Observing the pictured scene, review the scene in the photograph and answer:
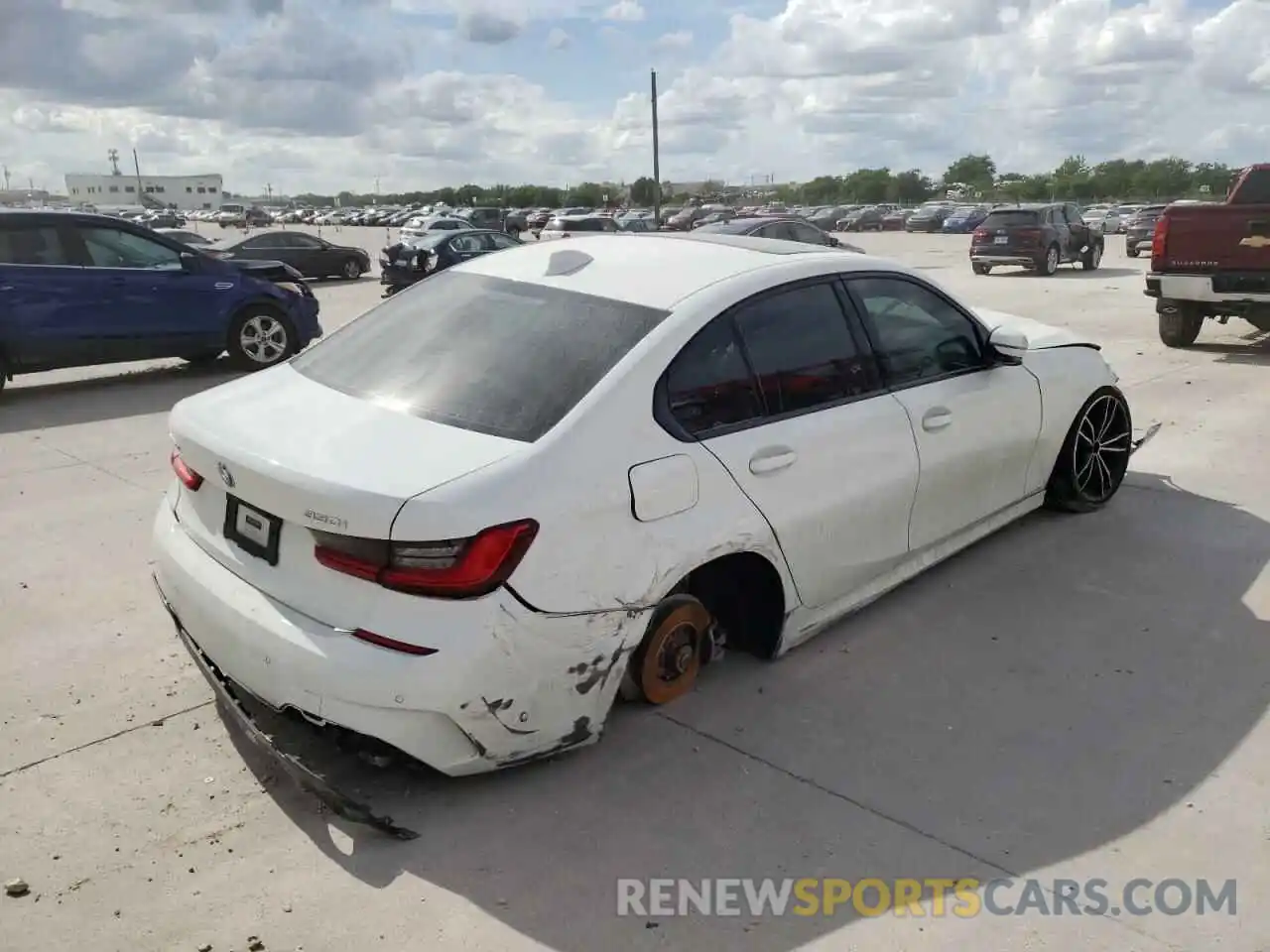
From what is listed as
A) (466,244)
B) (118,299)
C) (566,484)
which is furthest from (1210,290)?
(466,244)

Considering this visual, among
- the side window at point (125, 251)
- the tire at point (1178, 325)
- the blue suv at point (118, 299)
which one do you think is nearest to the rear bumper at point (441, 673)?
the blue suv at point (118, 299)

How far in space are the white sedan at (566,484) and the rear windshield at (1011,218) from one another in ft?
62.4

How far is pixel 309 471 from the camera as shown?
9.48ft

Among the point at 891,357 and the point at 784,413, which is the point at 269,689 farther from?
the point at 891,357

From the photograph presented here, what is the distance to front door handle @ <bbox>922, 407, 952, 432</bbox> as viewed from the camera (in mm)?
4238

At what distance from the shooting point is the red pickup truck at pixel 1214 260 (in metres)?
9.94

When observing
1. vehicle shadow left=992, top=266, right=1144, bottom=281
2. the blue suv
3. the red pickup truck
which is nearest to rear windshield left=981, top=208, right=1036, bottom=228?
vehicle shadow left=992, top=266, right=1144, bottom=281

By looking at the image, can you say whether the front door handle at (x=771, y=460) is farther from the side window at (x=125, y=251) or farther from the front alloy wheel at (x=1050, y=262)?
the front alloy wheel at (x=1050, y=262)

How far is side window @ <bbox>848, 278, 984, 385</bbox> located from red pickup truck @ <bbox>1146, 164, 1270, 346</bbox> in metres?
6.90

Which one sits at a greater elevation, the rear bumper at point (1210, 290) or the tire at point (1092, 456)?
the rear bumper at point (1210, 290)

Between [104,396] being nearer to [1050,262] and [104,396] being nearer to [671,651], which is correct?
[671,651]

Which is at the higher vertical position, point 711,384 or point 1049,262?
point 711,384

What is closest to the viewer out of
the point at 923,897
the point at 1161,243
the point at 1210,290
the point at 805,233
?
the point at 923,897

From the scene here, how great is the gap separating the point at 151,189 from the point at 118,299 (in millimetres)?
162434
